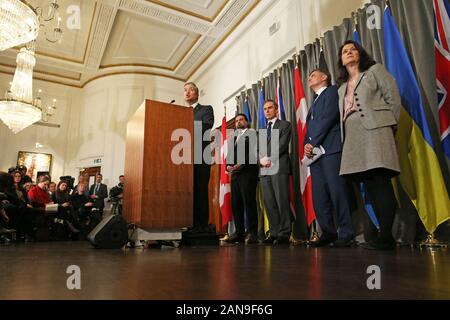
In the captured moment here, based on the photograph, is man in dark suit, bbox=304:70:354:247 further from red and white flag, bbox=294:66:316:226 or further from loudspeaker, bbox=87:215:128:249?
loudspeaker, bbox=87:215:128:249

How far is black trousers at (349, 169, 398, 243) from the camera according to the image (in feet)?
5.84

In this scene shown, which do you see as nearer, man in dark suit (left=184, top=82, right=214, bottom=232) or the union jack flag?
the union jack flag

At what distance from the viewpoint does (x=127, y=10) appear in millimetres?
5324

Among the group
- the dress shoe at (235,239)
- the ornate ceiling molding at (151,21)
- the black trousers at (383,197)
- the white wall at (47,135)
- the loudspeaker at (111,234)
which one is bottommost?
the dress shoe at (235,239)

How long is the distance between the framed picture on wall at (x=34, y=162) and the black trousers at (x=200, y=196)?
6094 millimetres

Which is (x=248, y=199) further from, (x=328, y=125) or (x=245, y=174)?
(x=328, y=125)

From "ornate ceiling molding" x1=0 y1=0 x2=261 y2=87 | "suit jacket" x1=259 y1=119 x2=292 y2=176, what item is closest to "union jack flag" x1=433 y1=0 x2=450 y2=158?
"suit jacket" x1=259 y1=119 x2=292 y2=176

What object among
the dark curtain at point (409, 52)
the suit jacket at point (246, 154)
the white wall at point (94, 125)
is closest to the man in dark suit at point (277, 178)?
the suit jacket at point (246, 154)

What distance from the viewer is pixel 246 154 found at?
10.6 ft

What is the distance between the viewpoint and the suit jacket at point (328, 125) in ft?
7.55

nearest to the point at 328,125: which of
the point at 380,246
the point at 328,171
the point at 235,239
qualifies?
the point at 328,171

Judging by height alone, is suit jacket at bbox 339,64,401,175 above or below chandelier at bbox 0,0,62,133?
below

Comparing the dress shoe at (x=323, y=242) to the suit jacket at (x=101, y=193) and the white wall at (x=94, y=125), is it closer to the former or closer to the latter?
the suit jacket at (x=101, y=193)

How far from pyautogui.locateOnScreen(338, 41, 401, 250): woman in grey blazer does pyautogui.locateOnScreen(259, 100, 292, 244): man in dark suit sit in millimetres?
929
